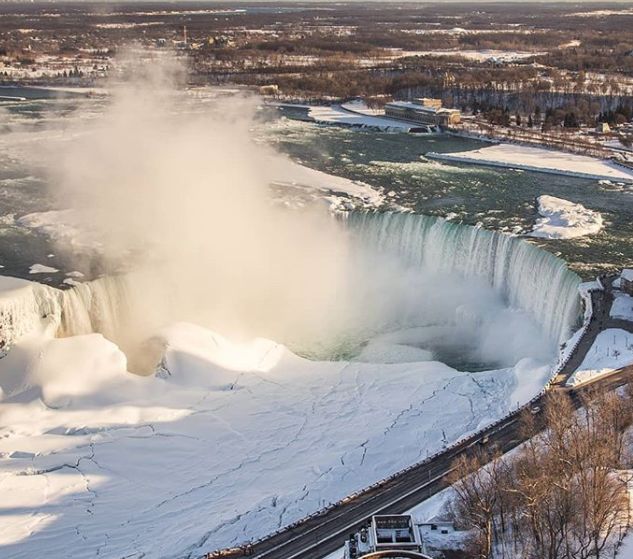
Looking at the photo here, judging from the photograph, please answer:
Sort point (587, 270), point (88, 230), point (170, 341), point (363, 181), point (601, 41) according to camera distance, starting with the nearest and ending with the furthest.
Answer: point (170, 341) → point (587, 270) → point (88, 230) → point (363, 181) → point (601, 41)

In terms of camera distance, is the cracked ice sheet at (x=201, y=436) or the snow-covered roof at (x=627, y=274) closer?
the cracked ice sheet at (x=201, y=436)

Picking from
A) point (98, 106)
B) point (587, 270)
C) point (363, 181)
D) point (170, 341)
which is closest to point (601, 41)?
point (98, 106)

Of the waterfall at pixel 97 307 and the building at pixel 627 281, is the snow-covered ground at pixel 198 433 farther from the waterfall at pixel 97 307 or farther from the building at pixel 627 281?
the building at pixel 627 281

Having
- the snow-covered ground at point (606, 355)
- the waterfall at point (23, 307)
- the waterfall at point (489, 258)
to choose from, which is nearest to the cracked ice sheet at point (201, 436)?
the waterfall at point (23, 307)

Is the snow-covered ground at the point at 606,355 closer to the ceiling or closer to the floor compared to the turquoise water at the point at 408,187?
closer to the floor

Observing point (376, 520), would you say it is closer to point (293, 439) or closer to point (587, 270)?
point (293, 439)
